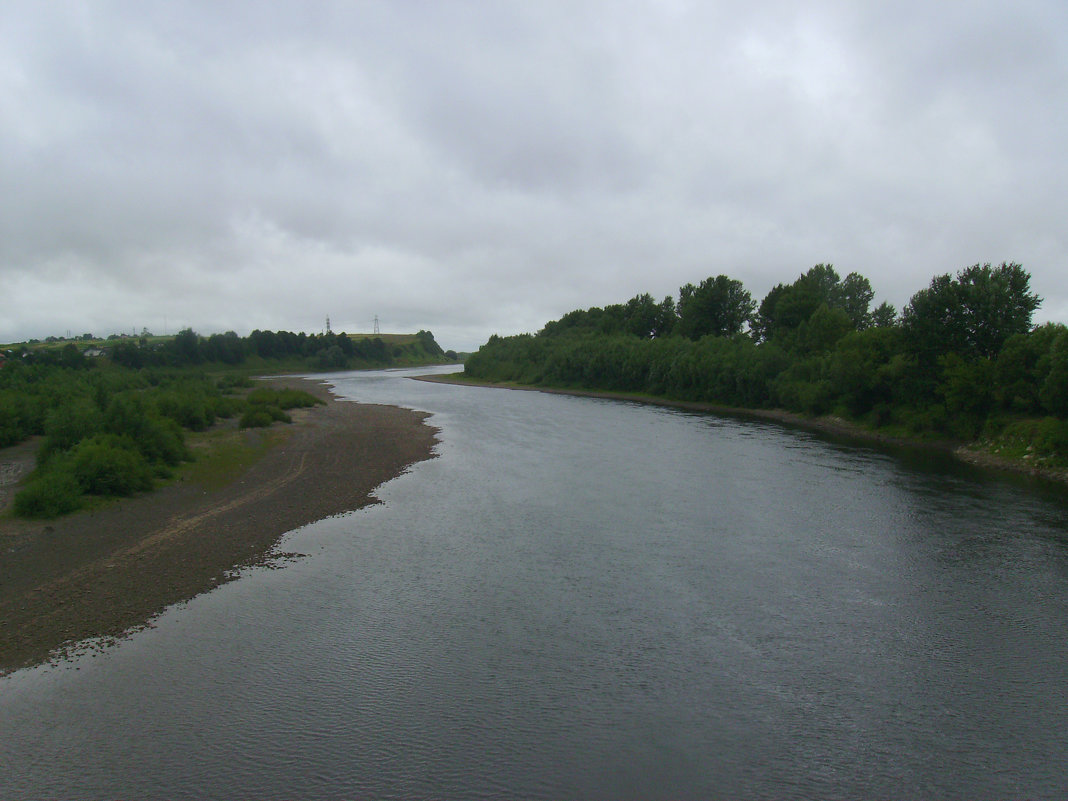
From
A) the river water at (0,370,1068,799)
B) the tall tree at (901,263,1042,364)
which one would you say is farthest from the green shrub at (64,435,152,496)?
the tall tree at (901,263,1042,364)

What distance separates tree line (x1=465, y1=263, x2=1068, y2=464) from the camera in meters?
35.4

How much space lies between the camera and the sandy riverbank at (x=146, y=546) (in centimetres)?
1279

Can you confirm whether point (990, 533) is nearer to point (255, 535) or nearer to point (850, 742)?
point (850, 742)

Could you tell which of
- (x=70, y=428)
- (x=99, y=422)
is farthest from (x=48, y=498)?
(x=99, y=422)

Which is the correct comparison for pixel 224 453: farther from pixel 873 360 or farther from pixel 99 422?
pixel 873 360

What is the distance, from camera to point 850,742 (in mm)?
9539

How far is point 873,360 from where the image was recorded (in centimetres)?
4844

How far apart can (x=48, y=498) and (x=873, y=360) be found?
4801cm

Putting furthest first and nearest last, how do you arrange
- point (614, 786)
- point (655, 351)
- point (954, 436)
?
point (655, 351)
point (954, 436)
point (614, 786)

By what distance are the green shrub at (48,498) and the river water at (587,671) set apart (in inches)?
256

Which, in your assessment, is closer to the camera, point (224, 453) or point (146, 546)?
point (146, 546)

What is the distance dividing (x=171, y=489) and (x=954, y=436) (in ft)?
133

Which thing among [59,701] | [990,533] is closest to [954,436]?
[990,533]

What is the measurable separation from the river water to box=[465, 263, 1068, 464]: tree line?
56.0 feet
